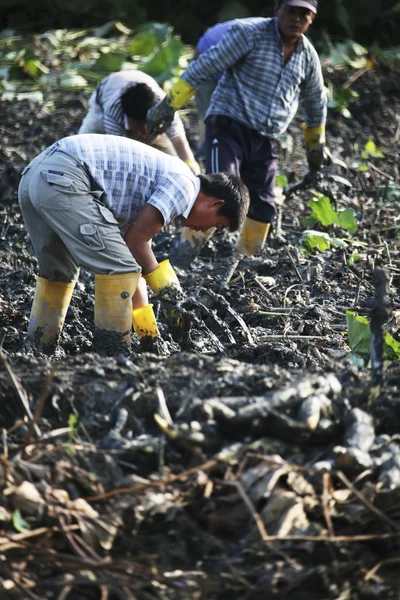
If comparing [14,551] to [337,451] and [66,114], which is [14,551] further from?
[66,114]

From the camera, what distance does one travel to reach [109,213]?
12.8 ft

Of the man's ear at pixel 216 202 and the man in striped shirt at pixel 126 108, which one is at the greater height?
the man's ear at pixel 216 202

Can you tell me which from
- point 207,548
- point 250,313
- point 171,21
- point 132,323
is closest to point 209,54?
point 250,313

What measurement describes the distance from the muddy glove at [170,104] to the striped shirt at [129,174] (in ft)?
4.96

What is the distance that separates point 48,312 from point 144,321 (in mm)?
459

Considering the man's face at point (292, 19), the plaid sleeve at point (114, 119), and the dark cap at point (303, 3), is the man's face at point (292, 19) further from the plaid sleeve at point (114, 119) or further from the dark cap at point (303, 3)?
the plaid sleeve at point (114, 119)

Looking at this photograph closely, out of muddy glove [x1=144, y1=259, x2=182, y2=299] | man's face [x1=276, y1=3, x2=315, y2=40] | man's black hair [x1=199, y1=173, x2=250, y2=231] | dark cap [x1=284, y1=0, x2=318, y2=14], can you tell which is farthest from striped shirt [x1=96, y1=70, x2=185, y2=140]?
muddy glove [x1=144, y1=259, x2=182, y2=299]

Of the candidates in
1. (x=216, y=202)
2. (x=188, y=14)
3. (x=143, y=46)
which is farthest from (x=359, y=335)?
(x=188, y=14)

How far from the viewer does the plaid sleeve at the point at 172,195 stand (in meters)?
3.85

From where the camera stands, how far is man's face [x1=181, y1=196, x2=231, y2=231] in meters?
4.06

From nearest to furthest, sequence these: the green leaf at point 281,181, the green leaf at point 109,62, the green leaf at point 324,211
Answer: the green leaf at point 324,211, the green leaf at point 281,181, the green leaf at point 109,62

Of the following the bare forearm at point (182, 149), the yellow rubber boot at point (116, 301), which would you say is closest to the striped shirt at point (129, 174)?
the yellow rubber boot at point (116, 301)

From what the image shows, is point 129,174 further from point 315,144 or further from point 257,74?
point 315,144

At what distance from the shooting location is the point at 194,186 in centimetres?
400
